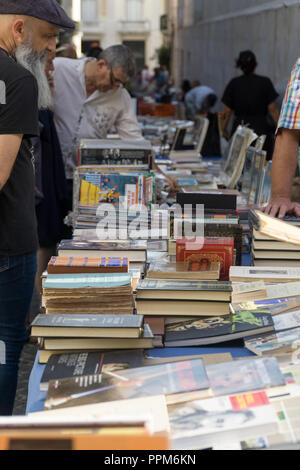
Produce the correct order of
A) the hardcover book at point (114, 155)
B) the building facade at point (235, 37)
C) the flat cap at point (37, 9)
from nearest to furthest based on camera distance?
the flat cap at point (37, 9), the hardcover book at point (114, 155), the building facade at point (235, 37)

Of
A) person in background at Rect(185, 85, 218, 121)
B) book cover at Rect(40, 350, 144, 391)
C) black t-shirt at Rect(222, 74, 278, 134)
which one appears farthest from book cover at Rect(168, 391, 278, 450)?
person in background at Rect(185, 85, 218, 121)

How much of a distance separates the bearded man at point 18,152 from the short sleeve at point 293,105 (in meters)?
1.00

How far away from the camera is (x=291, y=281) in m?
2.12

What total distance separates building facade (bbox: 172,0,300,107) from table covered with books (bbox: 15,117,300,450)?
4.38 m

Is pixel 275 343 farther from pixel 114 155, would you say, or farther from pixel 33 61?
pixel 114 155

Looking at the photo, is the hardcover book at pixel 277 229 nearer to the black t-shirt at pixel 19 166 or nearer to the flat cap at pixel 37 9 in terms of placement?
the black t-shirt at pixel 19 166

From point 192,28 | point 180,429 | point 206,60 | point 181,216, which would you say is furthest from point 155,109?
point 192,28

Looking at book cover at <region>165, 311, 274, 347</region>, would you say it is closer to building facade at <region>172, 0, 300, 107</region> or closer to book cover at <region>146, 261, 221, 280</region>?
book cover at <region>146, 261, 221, 280</region>

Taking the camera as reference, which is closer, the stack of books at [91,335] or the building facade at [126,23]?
the stack of books at [91,335]

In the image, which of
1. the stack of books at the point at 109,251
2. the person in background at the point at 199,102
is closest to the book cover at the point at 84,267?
the stack of books at the point at 109,251

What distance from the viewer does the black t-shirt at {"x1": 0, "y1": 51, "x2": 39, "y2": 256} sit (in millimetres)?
1952

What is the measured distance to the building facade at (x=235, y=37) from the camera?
6895 millimetres
